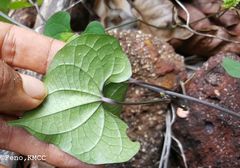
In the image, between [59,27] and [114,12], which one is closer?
[59,27]

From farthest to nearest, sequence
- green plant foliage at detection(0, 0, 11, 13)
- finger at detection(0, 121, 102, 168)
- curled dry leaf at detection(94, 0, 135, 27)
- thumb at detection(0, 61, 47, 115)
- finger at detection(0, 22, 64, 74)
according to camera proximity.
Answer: curled dry leaf at detection(94, 0, 135, 27) → green plant foliage at detection(0, 0, 11, 13) → finger at detection(0, 22, 64, 74) → finger at detection(0, 121, 102, 168) → thumb at detection(0, 61, 47, 115)

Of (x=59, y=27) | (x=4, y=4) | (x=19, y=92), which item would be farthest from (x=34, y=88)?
(x=4, y=4)

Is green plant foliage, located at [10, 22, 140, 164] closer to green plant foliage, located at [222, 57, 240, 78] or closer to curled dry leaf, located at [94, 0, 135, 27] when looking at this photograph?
green plant foliage, located at [222, 57, 240, 78]

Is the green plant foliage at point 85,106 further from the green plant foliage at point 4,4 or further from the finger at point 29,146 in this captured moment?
the green plant foliage at point 4,4

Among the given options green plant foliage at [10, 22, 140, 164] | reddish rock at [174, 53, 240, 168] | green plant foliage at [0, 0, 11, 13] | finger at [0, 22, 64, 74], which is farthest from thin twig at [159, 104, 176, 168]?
green plant foliage at [0, 0, 11, 13]

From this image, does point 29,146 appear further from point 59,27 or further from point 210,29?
point 210,29

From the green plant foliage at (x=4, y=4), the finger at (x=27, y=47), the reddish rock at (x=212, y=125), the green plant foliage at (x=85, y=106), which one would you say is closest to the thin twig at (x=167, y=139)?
the reddish rock at (x=212, y=125)
